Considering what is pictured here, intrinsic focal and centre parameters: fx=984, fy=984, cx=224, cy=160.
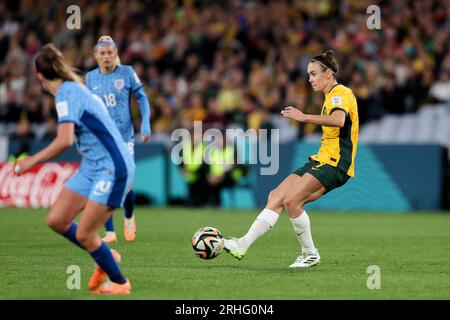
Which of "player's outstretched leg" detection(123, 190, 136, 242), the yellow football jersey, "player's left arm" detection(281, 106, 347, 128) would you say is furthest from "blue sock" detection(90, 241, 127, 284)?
"player's outstretched leg" detection(123, 190, 136, 242)

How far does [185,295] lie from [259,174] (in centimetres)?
1293

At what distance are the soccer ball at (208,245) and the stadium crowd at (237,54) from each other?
1123 cm

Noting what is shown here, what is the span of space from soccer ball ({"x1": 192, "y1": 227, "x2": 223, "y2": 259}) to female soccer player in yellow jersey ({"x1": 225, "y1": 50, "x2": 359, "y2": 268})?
0.32 feet

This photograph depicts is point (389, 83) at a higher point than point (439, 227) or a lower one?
higher

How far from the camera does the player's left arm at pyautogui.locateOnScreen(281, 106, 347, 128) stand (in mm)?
9852

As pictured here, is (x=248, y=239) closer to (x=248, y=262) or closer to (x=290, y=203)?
(x=290, y=203)

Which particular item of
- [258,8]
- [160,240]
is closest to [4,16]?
[258,8]

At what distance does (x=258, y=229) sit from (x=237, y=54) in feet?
48.5

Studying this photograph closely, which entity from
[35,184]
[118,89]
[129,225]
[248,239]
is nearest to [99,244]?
[248,239]

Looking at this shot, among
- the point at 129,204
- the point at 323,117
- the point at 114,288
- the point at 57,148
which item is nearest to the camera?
the point at 57,148

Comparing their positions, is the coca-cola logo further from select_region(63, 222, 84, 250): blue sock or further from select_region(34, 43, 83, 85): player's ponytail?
select_region(34, 43, 83, 85): player's ponytail

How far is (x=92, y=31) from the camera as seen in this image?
2712cm

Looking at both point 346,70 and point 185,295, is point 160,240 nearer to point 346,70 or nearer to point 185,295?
point 185,295

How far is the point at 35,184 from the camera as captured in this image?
2153 centimetres
